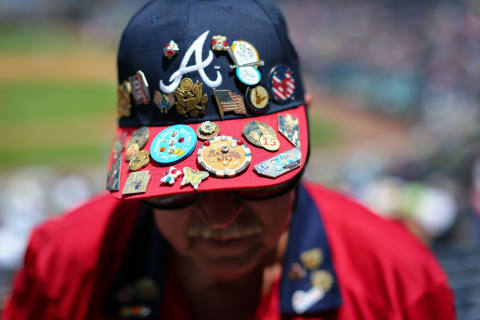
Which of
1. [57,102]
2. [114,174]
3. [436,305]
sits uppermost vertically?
[114,174]

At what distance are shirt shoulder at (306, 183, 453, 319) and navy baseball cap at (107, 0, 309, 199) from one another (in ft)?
2.14

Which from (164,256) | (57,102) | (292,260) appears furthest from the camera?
(57,102)

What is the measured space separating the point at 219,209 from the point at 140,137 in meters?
0.36

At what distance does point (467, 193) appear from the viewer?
7.43m

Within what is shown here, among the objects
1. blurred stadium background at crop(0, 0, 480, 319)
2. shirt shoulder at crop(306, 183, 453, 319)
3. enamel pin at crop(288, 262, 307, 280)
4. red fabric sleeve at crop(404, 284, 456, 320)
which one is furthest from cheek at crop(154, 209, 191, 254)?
blurred stadium background at crop(0, 0, 480, 319)

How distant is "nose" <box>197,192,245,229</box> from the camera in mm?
1571

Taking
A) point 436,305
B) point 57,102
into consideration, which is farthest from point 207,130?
point 57,102

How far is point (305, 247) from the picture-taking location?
6.47 ft

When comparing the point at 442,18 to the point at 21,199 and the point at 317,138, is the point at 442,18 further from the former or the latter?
the point at 21,199

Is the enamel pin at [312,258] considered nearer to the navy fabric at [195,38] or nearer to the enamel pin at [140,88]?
the navy fabric at [195,38]

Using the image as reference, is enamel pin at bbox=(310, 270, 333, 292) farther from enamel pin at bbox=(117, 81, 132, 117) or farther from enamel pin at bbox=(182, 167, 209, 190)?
enamel pin at bbox=(117, 81, 132, 117)

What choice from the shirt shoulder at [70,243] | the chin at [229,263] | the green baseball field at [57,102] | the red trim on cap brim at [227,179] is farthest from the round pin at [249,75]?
the green baseball field at [57,102]

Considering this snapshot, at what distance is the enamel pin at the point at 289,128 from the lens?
1.53 m

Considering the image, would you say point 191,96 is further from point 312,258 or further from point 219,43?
point 312,258
